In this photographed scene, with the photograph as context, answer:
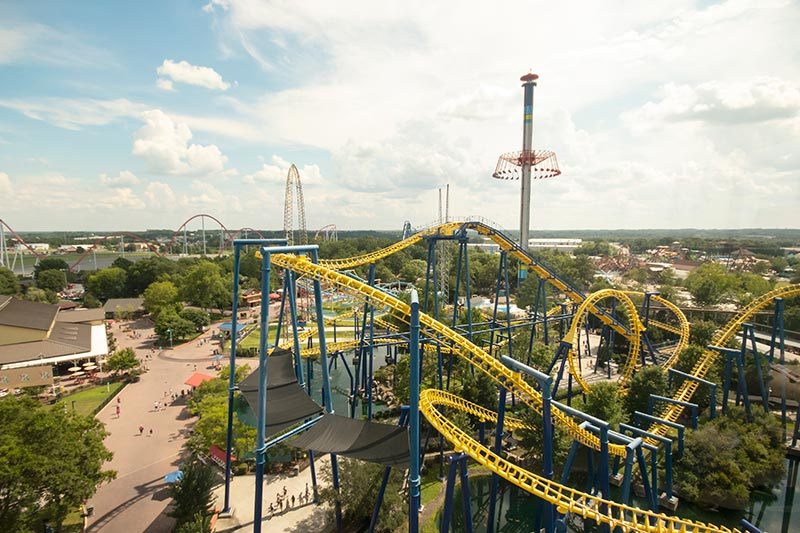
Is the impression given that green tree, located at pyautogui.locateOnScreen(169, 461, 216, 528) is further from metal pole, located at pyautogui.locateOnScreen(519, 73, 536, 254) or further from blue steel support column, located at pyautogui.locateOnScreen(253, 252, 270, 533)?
metal pole, located at pyautogui.locateOnScreen(519, 73, 536, 254)

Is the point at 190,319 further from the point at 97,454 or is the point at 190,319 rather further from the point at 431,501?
the point at 431,501

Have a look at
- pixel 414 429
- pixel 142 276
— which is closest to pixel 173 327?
pixel 142 276

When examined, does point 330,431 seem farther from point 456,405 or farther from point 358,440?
point 456,405

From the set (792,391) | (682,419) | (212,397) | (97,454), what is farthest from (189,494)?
(792,391)

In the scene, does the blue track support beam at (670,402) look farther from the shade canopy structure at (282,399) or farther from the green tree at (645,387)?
the shade canopy structure at (282,399)

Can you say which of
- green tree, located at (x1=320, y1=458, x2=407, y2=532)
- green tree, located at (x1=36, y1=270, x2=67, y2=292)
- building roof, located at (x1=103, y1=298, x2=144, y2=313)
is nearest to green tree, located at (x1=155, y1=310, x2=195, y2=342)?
building roof, located at (x1=103, y1=298, x2=144, y2=313)

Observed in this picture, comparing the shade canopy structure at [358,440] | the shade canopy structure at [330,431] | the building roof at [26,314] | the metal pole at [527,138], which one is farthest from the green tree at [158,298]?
the metal pole at [527,138]
